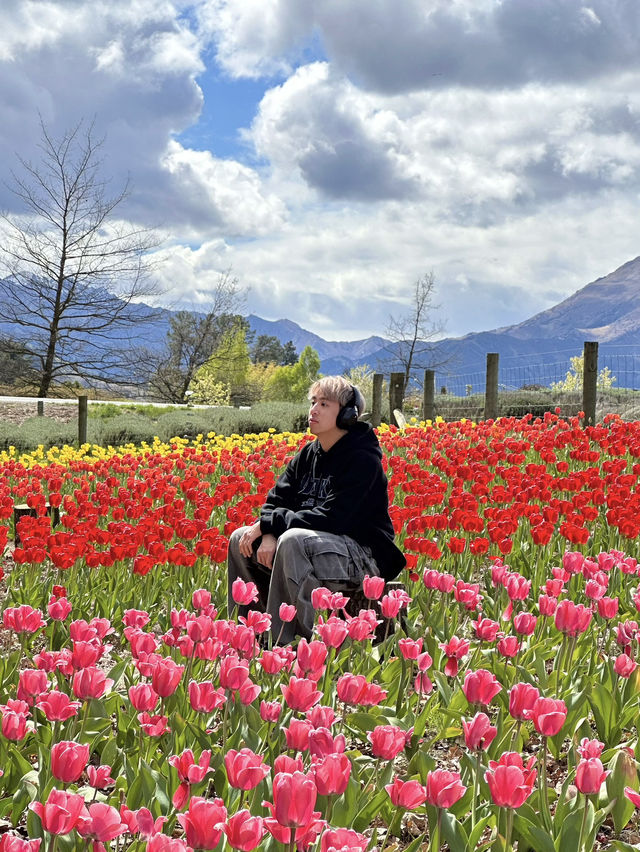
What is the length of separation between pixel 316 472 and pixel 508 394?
18570mm

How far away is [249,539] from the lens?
4340 mm

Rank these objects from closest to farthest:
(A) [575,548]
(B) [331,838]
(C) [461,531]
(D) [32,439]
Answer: (B) [331,838] → (A) [575,548] → (C) [461,531] → (D) [32,439]

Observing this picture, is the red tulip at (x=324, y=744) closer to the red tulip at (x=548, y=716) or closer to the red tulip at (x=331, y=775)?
the red tulip at (x=331, y=775)

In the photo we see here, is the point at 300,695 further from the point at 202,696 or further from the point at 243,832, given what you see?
the point at 243,832

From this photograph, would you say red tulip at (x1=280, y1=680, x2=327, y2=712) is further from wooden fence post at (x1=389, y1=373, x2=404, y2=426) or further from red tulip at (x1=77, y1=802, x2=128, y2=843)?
wooden fence post at (x1=389, y1=373, x2=404, y2=426)

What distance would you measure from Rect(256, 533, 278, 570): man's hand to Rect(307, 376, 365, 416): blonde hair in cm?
75

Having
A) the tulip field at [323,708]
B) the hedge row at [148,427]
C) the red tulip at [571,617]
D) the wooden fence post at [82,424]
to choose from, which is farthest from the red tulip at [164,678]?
the hedge row at [148,427]

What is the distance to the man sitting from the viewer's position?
407 centimetres

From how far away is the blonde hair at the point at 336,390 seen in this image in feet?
13.9

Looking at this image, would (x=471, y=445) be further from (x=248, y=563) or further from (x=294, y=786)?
(x=294, y=786)

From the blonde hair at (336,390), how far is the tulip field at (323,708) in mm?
774

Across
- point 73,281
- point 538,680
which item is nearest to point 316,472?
point 538,680

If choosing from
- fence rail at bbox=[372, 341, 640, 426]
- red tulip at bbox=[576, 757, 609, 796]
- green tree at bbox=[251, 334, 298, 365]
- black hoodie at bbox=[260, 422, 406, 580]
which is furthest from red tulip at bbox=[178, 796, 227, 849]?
green tree at bbox=[251, 334, 298, 365]

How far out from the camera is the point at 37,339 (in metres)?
26.2
